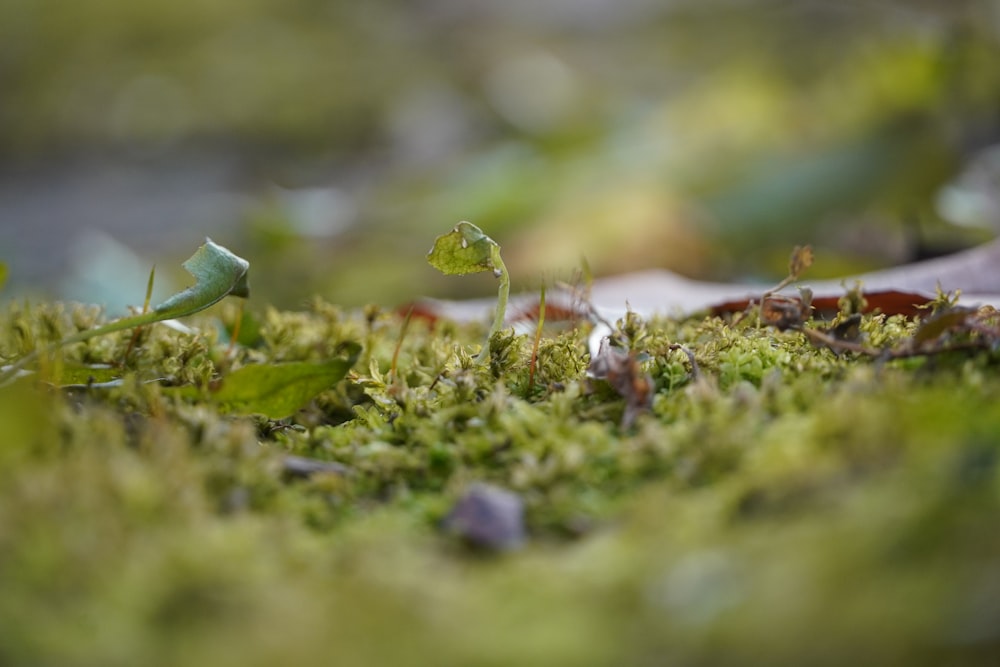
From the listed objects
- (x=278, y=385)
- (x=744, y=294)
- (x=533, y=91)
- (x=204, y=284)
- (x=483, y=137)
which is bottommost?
(x=278, y=385)

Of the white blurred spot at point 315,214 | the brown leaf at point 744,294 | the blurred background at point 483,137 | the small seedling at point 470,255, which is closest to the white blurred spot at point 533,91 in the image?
the blurred background at point 483,137

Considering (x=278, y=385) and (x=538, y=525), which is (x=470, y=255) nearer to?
(x=278, y=385)

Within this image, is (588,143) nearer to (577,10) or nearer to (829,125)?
(829,125)

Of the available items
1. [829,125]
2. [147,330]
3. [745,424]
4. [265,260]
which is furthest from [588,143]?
[745,424]

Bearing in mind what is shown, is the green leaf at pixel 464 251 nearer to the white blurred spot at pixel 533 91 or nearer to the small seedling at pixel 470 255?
the small seedling at pixel 470 255

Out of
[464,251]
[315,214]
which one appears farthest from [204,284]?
[315,214]

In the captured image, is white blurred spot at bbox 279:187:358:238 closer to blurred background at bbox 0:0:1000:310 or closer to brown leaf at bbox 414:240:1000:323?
blurred background at bbox 0:0:1000:310
